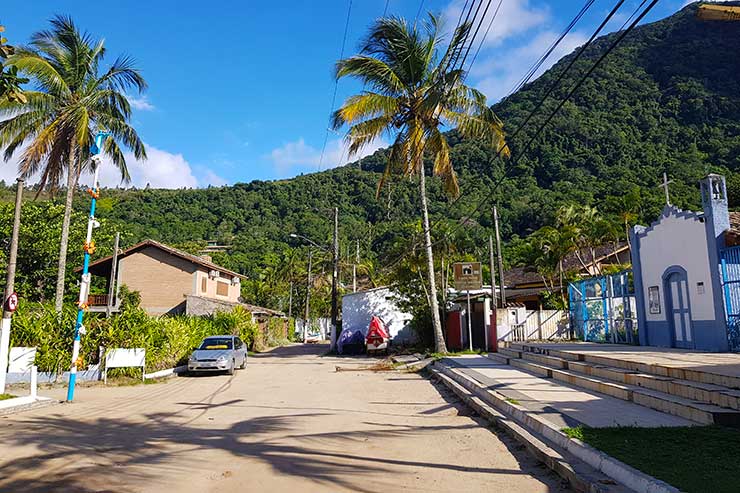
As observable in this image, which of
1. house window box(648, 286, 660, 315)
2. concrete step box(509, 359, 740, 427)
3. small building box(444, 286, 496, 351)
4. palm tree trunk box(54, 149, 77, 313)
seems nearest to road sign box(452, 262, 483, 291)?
small building box(444, 286, 496, 351)

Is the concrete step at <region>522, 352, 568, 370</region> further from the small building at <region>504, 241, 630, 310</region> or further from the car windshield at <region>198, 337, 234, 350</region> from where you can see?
the small building at <region>504, 241, 630, 310</region>

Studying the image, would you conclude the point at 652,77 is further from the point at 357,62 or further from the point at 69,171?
the point at 69,171

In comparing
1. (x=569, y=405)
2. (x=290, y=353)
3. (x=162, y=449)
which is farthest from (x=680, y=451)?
(x=290, y=353)

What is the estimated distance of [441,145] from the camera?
23.8 metres

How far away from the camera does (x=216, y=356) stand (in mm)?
20531

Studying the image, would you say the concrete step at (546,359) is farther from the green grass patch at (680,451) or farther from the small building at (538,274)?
the small building at (538,274)

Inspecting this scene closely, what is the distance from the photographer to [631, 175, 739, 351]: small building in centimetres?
1457

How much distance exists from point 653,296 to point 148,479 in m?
16.3

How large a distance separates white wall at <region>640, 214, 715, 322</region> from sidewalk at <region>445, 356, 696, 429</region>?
544cm

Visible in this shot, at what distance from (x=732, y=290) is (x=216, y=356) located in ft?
55.1

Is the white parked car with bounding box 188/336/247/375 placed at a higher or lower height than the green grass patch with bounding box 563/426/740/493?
higher

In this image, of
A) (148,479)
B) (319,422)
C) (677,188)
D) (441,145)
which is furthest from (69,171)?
(677,188)

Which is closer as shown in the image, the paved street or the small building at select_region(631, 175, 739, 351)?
the paved street

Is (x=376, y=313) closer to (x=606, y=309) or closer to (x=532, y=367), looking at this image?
(x=606, y=309)
